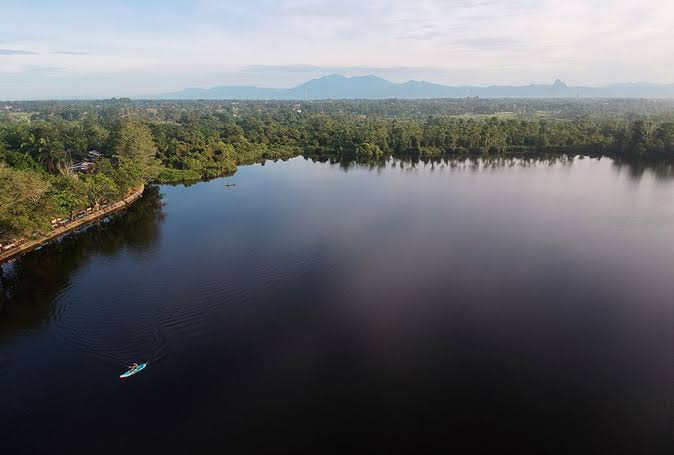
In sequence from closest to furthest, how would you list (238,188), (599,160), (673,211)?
(673,211), (238,188), (599,160)

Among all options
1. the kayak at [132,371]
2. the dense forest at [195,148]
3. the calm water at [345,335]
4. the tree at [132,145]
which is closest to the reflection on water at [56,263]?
the calm water at [345,335]

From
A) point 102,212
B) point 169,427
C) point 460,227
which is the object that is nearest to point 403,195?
point 460,227

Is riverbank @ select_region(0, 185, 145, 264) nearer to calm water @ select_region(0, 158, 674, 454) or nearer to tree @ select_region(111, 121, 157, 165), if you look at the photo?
calm water @ select_region(0, 158, 674, 454)

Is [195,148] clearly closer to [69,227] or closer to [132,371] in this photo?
[69,227]

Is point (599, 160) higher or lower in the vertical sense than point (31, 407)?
higher

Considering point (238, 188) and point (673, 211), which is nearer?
point (673, 211)

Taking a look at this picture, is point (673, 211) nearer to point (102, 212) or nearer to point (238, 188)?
point (238, 188)

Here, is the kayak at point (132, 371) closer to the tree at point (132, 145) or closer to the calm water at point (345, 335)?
the calm water at point (345, 335)
